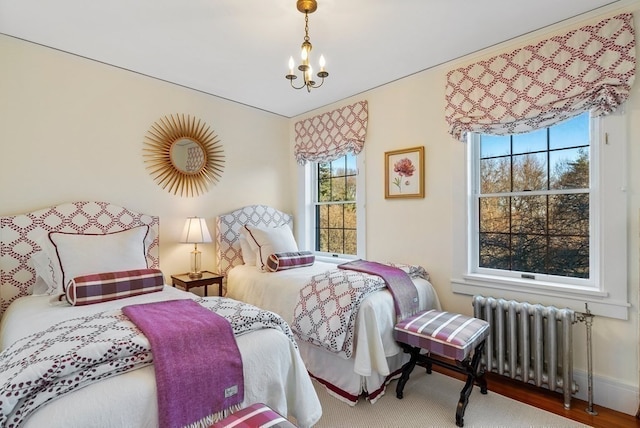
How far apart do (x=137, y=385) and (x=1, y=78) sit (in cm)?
254

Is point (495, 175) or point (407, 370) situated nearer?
point (407, 370)

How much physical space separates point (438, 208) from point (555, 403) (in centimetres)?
156

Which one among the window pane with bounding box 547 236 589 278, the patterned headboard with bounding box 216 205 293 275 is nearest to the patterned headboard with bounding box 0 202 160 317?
the patterned headboard with bounding box 216 205 293 275

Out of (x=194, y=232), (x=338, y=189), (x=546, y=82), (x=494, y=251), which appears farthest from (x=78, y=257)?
(x=546, y=82)

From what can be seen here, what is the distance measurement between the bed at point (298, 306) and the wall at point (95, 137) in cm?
24

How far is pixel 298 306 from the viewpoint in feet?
8.04

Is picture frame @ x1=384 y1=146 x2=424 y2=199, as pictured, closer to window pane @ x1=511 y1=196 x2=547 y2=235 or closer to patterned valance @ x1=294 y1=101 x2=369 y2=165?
patterned valance @ x1=294 y1=101 x2=369 y2=165

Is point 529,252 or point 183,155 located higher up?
point 183,155

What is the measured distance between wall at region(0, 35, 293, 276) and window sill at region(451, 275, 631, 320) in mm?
2496

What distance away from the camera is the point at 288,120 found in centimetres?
420

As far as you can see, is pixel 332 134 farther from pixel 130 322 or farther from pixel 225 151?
pixel 130 322

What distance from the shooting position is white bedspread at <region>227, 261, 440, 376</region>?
2086mm

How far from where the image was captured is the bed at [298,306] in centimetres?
212

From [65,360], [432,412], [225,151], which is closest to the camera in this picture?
[65,360]
